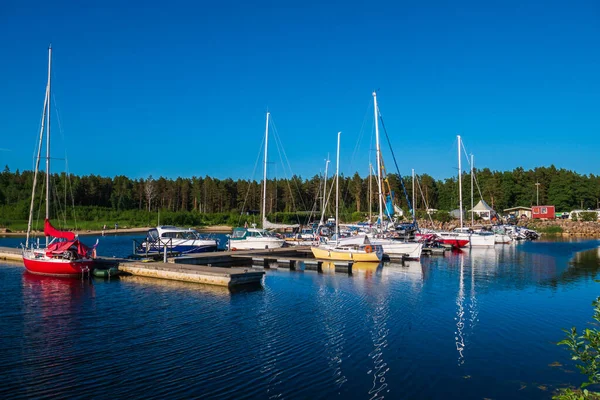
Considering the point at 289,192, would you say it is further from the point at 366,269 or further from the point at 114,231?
the point at 366,269

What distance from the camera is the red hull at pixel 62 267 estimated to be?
2875 cm

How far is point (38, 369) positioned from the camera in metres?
13.3

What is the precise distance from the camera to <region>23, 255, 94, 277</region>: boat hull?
2875 cm

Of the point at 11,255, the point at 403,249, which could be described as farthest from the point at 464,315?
the point at 11,255

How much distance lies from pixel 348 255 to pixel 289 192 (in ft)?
277

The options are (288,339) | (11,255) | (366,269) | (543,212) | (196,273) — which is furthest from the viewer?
(543,212)

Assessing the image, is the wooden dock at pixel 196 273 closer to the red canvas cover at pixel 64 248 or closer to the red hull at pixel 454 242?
the red canvas cover at pixel 64 248

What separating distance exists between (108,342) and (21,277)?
18.3m

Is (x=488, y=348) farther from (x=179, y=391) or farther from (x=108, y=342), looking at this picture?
(x=108, y=342)

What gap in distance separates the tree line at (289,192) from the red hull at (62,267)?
8446cm

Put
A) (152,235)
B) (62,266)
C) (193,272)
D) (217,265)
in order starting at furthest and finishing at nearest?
(152,235), (217,265), (62,266), (193,272)

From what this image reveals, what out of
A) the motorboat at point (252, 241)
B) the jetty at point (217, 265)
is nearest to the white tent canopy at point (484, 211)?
the jetty at point (217, 265)

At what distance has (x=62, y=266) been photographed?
2898 centimetres

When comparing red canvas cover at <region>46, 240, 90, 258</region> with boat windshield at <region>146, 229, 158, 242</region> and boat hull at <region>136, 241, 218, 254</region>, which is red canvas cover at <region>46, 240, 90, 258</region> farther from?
boat windshield at <region>146, 229, 158, 242</region>
